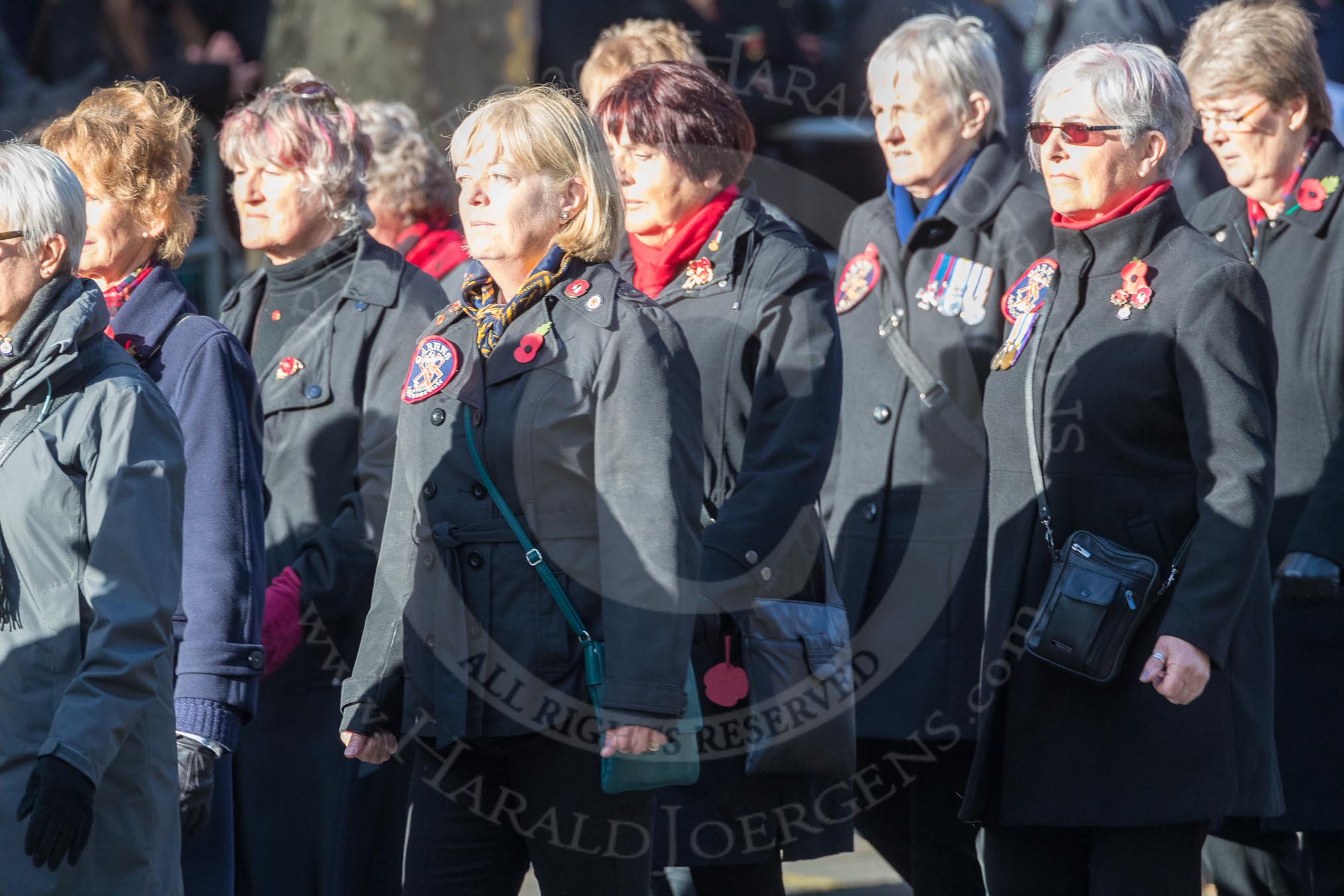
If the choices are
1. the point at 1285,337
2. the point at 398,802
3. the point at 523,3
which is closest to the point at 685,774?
the point at 398,802

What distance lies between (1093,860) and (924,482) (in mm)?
1131

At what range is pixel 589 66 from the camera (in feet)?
16.1

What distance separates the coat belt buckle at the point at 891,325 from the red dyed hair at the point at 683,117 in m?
0.56

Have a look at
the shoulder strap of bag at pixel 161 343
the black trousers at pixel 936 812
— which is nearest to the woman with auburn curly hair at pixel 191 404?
the shoulder strap of bag at pixel 161 343

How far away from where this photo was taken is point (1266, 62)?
4.13 meters

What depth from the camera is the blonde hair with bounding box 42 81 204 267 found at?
138 inches

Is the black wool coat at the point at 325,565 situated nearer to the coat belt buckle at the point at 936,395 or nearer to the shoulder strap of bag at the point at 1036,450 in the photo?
the coat belt buckle at the point at 936,395

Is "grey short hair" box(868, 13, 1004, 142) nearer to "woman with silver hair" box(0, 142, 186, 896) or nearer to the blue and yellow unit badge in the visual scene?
the blue and yellow unit badge

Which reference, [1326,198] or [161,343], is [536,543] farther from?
[1326,198]

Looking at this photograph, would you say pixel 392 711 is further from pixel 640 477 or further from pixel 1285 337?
pixel 1285 337

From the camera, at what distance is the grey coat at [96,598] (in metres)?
2.65

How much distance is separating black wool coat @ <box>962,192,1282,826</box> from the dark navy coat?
4.52 ft

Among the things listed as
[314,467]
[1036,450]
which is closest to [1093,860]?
[1036,450]

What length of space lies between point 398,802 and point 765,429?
1291 mm
